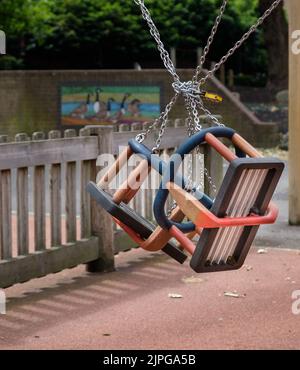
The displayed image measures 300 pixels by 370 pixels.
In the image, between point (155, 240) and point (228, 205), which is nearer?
point (228, 205)

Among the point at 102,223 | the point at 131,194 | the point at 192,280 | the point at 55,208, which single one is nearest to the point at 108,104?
the point at 102,223

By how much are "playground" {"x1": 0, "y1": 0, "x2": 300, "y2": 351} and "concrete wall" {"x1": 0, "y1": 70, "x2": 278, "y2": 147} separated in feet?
31.7

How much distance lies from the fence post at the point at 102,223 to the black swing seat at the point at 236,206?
124 inches

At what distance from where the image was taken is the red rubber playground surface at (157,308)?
518 cm

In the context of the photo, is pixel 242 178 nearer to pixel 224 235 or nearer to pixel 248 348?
pixel 224 235

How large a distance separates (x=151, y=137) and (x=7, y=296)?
7.15 ft

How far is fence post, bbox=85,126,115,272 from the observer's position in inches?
284

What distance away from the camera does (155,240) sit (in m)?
4.32

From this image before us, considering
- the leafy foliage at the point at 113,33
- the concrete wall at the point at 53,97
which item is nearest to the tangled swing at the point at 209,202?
the concrete wall at the point at 53,97

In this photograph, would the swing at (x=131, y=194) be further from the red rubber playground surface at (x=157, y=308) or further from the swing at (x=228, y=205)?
the red rubber playground surface at (x=157, y=308)

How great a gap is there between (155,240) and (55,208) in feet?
8.67

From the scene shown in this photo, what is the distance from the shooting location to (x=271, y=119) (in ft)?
70.9

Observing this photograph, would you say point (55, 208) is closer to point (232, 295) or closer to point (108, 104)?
point (232, 295)

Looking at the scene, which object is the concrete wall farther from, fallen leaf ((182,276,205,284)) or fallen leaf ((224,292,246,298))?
fallen leaf ((224,292,246,298))
